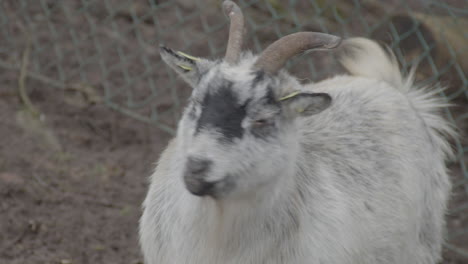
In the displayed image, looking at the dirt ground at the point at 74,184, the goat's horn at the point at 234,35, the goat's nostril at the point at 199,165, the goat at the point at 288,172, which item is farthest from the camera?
the dirt ground at the point at 74,184

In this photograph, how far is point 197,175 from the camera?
2443 mm

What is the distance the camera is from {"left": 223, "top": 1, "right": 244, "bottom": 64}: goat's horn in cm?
286

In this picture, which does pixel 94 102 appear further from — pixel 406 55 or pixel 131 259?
pixel 406 55

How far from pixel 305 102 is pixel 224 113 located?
387 millimetres

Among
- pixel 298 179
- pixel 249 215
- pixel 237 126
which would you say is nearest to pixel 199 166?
pixel 237 126

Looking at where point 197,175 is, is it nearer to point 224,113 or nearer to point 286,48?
point 224,113

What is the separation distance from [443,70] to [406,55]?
33 centimetres

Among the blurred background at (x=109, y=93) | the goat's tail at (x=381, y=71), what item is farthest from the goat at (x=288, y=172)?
the blurred background at (x=109, y=93)

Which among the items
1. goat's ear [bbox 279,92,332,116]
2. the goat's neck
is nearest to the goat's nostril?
the goat's neck

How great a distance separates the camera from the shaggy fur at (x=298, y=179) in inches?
103

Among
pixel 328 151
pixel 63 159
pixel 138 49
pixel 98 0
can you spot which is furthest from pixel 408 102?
pixel 98 0

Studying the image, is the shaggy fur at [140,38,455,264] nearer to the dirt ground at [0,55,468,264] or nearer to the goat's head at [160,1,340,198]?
the goat's head at [160,1,340,198]

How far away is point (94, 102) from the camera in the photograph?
5.56 metres

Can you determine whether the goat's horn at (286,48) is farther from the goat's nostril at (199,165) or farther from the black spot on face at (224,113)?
the goat's nostril at (199,165)
